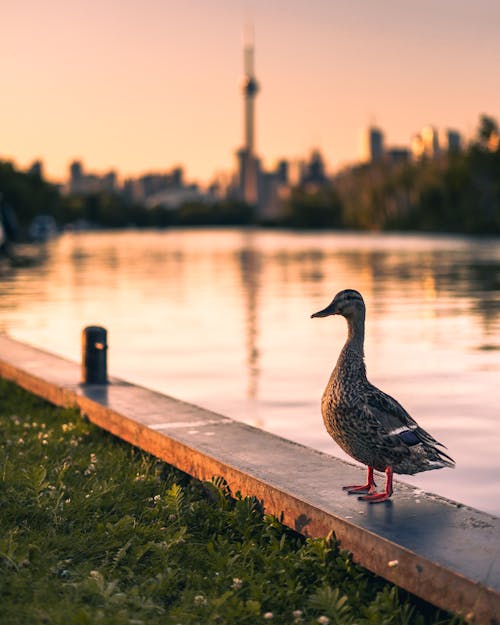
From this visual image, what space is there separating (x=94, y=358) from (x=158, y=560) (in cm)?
494

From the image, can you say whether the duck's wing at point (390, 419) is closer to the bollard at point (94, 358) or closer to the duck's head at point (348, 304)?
the duck's head at point (348, 304)

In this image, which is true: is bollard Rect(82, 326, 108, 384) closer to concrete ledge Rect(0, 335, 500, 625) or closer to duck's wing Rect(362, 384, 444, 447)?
concrete ledge Rect(0, 335, 500, 625)

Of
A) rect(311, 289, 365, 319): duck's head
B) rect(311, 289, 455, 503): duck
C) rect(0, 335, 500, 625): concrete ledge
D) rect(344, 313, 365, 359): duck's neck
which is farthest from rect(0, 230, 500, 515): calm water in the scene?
rect(311, 289, 365, 319): duck's head

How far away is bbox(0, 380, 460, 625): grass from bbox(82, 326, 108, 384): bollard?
2555mm

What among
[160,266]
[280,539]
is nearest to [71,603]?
A: [280,539]

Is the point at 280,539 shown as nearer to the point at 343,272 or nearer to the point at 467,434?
the point at 467,434

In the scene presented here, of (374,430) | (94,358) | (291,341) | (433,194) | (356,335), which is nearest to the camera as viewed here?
(374,430)

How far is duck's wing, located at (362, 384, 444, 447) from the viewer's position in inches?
243

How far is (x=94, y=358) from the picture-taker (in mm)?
10984

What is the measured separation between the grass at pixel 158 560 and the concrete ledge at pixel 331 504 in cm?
12

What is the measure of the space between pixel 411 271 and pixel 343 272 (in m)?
2.64

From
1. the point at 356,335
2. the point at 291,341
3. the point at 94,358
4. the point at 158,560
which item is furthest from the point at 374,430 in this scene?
the point at 291,341

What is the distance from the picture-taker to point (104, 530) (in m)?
6.82

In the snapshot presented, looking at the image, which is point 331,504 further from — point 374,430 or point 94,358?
point 94,358
